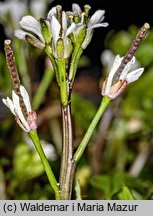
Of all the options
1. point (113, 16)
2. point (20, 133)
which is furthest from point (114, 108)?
point (113, 16)

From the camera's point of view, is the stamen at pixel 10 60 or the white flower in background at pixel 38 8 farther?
the white flower in background at pixel 38 8

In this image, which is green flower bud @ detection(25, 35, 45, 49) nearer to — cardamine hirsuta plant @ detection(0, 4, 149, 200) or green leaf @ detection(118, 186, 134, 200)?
cardamine hirsuta plant @ detection(0, 4, 149, 200)

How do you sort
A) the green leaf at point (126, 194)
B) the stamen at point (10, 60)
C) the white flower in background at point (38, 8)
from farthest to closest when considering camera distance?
the white flower in background at point (38, 8), the green leaf at point (126, 194), the stamen at point (10, 60)

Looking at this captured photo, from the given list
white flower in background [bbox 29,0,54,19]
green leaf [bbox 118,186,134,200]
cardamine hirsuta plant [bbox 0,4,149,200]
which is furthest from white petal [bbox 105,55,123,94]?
white flower in background [bbox 29,0,54,19]

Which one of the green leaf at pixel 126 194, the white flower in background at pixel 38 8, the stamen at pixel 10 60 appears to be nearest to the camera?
the stamen at pixel 10 60

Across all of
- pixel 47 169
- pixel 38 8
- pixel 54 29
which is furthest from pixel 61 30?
pixel 38 8

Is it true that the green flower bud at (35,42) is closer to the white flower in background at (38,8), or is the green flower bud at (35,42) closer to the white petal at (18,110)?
the white petal at (18,110)

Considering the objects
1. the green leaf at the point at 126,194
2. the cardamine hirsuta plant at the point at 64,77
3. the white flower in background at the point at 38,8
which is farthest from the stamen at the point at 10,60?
the white flower in background at the point at 38,8

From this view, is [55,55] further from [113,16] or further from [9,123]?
[113,16]

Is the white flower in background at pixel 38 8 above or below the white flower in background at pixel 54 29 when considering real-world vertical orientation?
above
